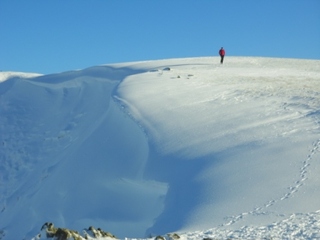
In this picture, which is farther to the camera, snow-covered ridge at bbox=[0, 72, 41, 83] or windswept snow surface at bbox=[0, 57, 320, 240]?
snow-covered ridge at bbox=[0, 72, 41, 83]

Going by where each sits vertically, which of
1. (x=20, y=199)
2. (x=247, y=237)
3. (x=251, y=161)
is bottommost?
(x=20, y=199)

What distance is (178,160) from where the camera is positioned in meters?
13.1

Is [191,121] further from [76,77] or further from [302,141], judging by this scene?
[76,77]

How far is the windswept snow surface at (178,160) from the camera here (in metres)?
10.4

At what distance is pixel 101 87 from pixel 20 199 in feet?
32.5

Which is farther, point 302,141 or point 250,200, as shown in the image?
point 302,141

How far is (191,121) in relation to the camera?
51.4 ft

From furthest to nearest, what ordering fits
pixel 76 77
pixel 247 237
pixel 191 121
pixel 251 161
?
1. pixel 76 77
2. pixel 191 121
3. pixel 251 161
4. pixel 247 237

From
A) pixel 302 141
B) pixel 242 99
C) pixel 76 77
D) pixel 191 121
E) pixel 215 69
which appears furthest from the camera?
pixel 76 77

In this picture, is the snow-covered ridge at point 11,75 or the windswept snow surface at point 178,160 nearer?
the windswept snow surface at point 178,160

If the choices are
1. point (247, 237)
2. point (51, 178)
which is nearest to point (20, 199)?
point (51, 178)

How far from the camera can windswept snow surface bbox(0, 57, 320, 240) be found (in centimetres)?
1037

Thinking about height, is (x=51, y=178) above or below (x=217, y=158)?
below

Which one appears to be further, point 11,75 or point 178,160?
point 11,75
